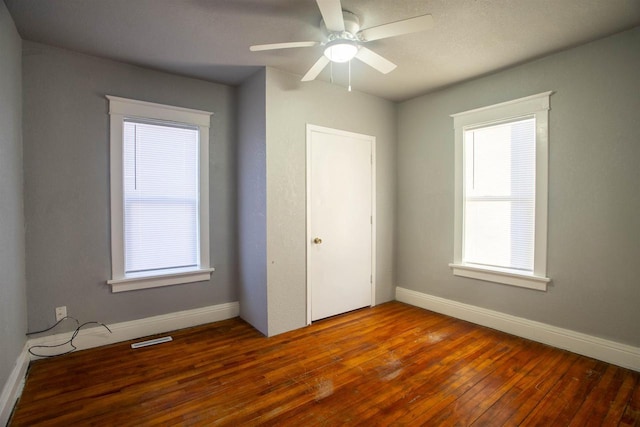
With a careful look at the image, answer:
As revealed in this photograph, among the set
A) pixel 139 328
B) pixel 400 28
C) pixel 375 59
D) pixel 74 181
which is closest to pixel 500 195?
pixel 375 59

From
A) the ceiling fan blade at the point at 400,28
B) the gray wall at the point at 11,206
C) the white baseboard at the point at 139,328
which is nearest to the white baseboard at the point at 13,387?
the gray wall at the point at 11,206

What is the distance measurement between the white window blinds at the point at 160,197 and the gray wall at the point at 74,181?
0.65 feet

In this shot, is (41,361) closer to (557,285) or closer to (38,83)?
(38,83)

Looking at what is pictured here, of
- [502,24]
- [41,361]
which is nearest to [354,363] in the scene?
[41,361]

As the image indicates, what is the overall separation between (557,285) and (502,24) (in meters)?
2.25

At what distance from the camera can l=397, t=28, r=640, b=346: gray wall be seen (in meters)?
2.38

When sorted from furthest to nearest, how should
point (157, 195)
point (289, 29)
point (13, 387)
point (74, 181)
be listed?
point (157, 195), point (74, 181), point (289, 29), point (13, 387)

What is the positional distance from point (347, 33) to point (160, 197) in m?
2.33

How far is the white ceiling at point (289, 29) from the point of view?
206 centimetres

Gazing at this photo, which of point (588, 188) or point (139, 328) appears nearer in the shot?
point (588, 188)

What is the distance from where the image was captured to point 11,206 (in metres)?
2.17

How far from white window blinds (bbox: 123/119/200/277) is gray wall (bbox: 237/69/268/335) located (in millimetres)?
493

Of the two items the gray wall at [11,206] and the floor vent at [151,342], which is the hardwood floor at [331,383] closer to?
the floor vent at [151,342]

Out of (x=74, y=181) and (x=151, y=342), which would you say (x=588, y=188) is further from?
(x=74, y=181)
